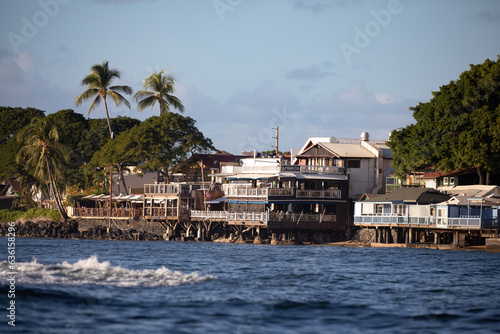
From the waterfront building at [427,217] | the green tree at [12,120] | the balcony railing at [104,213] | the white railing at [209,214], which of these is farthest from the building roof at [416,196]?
the green tree at [12,120]

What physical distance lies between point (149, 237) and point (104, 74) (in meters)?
26.7

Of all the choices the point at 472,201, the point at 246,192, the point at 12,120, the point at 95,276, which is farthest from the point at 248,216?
the point at 12,120

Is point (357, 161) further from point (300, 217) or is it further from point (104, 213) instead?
point (104, 213)

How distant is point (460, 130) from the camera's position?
222ft

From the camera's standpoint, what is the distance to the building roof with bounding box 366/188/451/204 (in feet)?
210

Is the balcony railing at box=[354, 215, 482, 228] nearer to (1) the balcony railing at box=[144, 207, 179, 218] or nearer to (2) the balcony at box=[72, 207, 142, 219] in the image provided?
(1) the balcony railing at box=[144, 207, 179, 218]

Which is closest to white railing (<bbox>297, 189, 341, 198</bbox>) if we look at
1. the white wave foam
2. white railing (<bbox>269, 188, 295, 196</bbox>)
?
white railing (<bbox>269, 188, 295, 196</bbox>)

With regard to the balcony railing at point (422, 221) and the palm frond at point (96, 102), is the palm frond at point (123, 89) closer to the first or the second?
the palm frond at point (96, 102)

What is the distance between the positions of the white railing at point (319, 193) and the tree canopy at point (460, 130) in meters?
6.15

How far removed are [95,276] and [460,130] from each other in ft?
149

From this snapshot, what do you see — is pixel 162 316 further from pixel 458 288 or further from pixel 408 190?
pixel 408 190

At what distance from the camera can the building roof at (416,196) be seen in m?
64.0

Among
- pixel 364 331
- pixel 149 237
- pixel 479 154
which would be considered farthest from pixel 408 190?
pixel 364 331

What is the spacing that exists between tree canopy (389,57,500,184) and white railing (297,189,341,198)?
20.2 ft
